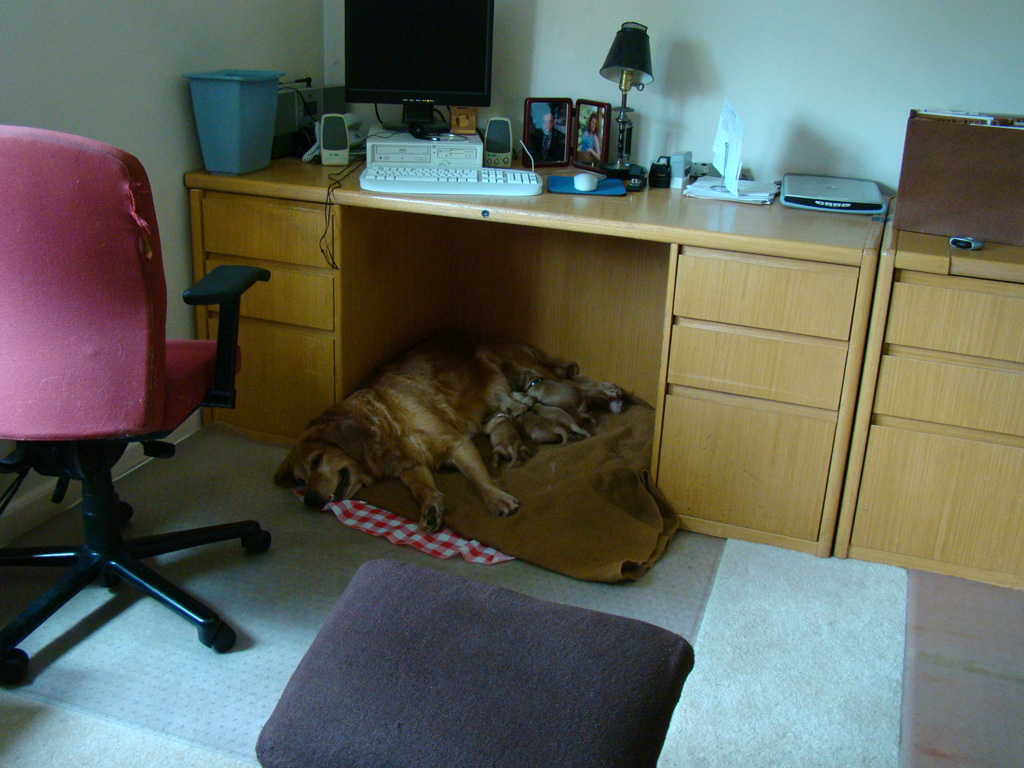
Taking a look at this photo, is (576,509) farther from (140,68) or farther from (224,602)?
Result: (140,68)

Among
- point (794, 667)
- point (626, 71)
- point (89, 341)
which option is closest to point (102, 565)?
point (89, 341)

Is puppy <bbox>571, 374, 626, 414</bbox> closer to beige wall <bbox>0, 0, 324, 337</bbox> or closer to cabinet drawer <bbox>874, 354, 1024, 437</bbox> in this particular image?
cabinet drawer <bbox>874, 354, 1024, 437</bbox>

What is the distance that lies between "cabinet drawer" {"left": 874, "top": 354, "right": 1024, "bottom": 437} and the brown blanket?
25.7 inches

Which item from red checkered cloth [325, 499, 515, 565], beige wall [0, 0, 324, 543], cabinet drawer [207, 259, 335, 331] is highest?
beige wall [0, 0, 324, 543]

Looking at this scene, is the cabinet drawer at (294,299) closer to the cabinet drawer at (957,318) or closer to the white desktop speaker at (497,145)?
the white desktop speaker at (497,145)

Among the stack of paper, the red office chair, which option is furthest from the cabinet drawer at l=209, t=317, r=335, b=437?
the stack of paper

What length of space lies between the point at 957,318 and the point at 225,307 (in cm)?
163

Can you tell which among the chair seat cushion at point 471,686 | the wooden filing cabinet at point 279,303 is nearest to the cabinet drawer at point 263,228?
the wooden filing cabinet at point 279,303

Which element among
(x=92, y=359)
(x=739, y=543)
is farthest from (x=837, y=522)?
(x=92, y=359)

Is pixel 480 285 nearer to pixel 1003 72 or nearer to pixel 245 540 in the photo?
pixel 245 540

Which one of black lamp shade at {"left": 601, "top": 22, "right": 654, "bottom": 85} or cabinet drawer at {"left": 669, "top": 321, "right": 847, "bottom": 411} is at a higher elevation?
black lamp shade at {"left": 601, "top": 22, "right": 654, "bottom": 85}

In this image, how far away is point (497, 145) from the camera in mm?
2977

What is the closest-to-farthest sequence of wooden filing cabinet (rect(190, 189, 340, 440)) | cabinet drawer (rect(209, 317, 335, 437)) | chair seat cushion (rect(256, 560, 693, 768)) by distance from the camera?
1. chair seat cushion (rect(256, 560, 693, 768))
2. wooden filing cabinet (rect(190, 189, 340, 440))
3. cabinet drawer (rect(209, 317, 335, 437))

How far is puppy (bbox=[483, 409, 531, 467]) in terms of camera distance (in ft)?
9.05
